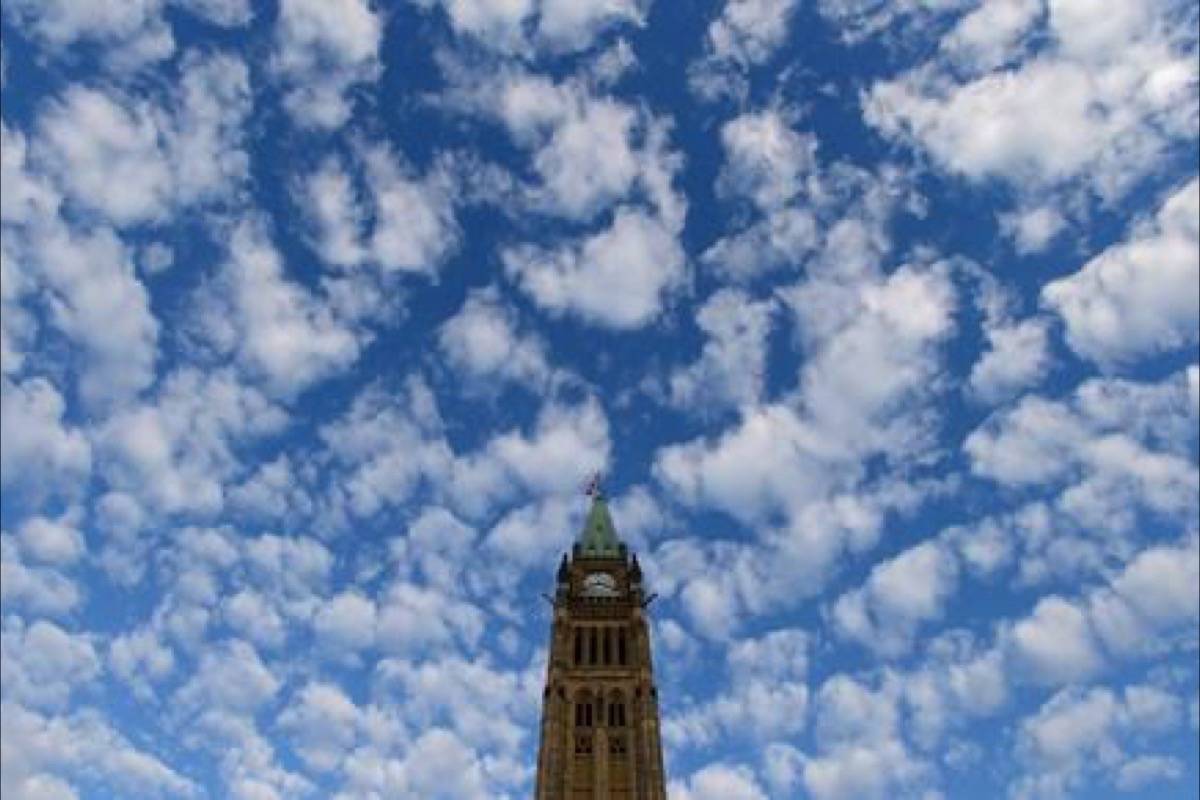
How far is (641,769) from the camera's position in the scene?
4402 inches

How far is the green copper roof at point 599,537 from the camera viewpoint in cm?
14150

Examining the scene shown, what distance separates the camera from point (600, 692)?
119688 millimetres

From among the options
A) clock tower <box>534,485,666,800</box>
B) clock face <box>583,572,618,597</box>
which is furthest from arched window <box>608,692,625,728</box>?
clock face <box>583,572,618,597</box>

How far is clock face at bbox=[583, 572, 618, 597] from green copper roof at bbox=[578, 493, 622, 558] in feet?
12.3

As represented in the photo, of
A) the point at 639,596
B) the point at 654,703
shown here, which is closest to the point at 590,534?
the point at 639,596

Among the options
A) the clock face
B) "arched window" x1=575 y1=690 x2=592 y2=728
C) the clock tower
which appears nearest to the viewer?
the clock tower

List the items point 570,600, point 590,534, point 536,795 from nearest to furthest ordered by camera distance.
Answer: point 536,795 → point 570,600 → point 590,534

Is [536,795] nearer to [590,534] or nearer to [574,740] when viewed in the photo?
[574,740]

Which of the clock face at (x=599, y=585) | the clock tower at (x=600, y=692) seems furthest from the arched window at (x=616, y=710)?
the clock face at (x=599, y=585)

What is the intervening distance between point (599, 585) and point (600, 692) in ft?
57.2

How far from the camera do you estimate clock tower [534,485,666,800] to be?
111 metres

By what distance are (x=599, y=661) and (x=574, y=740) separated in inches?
428

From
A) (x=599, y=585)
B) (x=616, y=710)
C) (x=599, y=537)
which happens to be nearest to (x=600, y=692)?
(x=616, y=710)

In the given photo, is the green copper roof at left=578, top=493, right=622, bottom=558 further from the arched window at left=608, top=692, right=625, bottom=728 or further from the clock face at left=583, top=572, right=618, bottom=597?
the arched window at left=608, top=692, right=625, bottom=728
